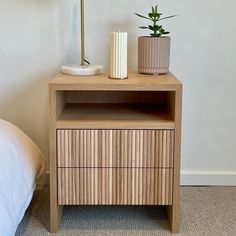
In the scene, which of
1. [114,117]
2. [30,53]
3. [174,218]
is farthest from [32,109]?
[174,218]

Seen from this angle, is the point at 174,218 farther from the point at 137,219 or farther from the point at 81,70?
the point at 81,70

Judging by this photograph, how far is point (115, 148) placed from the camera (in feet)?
5.81

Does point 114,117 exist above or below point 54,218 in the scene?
above

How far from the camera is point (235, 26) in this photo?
7.14ft

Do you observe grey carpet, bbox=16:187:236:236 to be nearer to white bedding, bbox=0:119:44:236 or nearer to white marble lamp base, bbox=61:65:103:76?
white bedding, bbox=0:119:44:236

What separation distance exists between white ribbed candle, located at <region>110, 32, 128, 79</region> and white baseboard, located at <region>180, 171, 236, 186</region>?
783 mm

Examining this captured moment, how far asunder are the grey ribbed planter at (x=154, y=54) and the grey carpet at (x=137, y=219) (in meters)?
0.67

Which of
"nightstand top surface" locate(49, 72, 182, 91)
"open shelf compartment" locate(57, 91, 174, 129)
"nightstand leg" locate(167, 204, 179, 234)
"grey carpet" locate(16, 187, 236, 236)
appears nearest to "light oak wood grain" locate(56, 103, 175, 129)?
"open shelf compartment" locate(57, 91, 174, 129)

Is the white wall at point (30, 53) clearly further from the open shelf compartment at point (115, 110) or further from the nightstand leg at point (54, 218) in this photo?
the nightstand leg at point (54, 218)

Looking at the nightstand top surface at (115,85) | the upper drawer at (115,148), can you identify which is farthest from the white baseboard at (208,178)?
the nightstand top surface at (115,85)

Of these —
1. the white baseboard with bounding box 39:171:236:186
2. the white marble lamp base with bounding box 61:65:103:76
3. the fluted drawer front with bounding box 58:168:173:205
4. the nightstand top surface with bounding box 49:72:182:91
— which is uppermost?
the white marble lamp base with bounding box 61:65:103:76

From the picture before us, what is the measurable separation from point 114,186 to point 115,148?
168mm

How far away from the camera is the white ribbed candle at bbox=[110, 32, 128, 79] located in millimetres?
1827

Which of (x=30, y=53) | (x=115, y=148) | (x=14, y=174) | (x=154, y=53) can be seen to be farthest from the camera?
(x=30, y=53)
